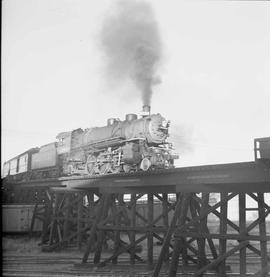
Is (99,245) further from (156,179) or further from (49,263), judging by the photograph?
(156,179)

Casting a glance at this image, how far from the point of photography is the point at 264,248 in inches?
317

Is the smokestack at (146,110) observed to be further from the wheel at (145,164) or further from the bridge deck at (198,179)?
the bridge deck at (198,179)

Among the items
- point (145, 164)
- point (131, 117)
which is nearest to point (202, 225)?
point (145, 164)

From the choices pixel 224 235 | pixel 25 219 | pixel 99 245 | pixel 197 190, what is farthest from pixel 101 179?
pixel 25 219

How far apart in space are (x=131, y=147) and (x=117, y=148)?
4.58ft

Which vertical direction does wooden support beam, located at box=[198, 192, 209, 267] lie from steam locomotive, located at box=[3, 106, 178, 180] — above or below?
below

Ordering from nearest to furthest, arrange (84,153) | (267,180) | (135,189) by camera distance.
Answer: (267,180)
(135,189)
(84,153)

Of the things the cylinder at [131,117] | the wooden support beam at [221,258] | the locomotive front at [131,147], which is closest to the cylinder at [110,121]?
the locomotive front at [131,147]

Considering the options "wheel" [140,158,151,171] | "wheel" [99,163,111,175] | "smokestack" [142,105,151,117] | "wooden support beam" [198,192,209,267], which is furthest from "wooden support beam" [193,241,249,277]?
"smokestack" [142,105,151,117]

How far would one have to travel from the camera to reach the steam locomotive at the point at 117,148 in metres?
15.3

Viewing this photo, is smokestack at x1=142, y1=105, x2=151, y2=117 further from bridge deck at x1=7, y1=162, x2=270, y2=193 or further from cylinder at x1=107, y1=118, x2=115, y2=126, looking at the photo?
bridge deck at x1=7, y1=162, x2=270, y2=193

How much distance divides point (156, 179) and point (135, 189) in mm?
1331

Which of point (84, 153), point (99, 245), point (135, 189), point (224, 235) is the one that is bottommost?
point (99, 245)

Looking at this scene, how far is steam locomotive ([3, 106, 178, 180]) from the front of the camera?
15.3 meters
